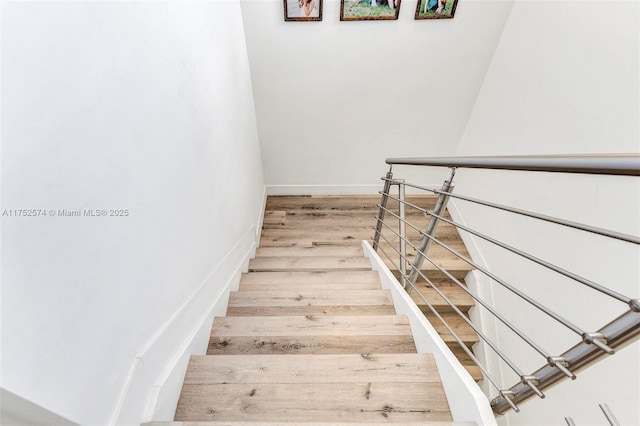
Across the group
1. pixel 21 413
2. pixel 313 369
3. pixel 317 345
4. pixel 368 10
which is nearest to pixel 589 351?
pixel 313 369

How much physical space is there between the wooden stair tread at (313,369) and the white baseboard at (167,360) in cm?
9

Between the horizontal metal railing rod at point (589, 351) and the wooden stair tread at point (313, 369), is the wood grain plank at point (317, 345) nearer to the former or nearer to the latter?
the wooden stair tread at point (313, 369)

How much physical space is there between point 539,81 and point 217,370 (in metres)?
2.65

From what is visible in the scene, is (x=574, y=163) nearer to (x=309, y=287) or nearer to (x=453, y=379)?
(x=453, y=379)

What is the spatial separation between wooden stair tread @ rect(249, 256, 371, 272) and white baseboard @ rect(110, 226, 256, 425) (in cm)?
83

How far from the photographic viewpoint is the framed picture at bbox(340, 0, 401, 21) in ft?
6.80

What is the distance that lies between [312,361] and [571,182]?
5.68ft

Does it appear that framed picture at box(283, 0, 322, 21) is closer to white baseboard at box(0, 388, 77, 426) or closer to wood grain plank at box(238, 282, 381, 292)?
wood grain plank at box(238, 282, 381, 292)

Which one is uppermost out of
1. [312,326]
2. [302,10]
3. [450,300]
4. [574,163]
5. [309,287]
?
[302,10]

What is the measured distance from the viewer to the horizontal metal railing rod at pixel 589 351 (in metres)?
0.45

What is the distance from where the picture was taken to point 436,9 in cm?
209

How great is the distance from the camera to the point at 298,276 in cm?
192

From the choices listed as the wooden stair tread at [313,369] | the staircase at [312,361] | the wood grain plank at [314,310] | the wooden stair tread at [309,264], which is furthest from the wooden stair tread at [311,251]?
the wooden stair tread at [313,369]

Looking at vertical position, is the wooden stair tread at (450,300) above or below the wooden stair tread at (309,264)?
below
